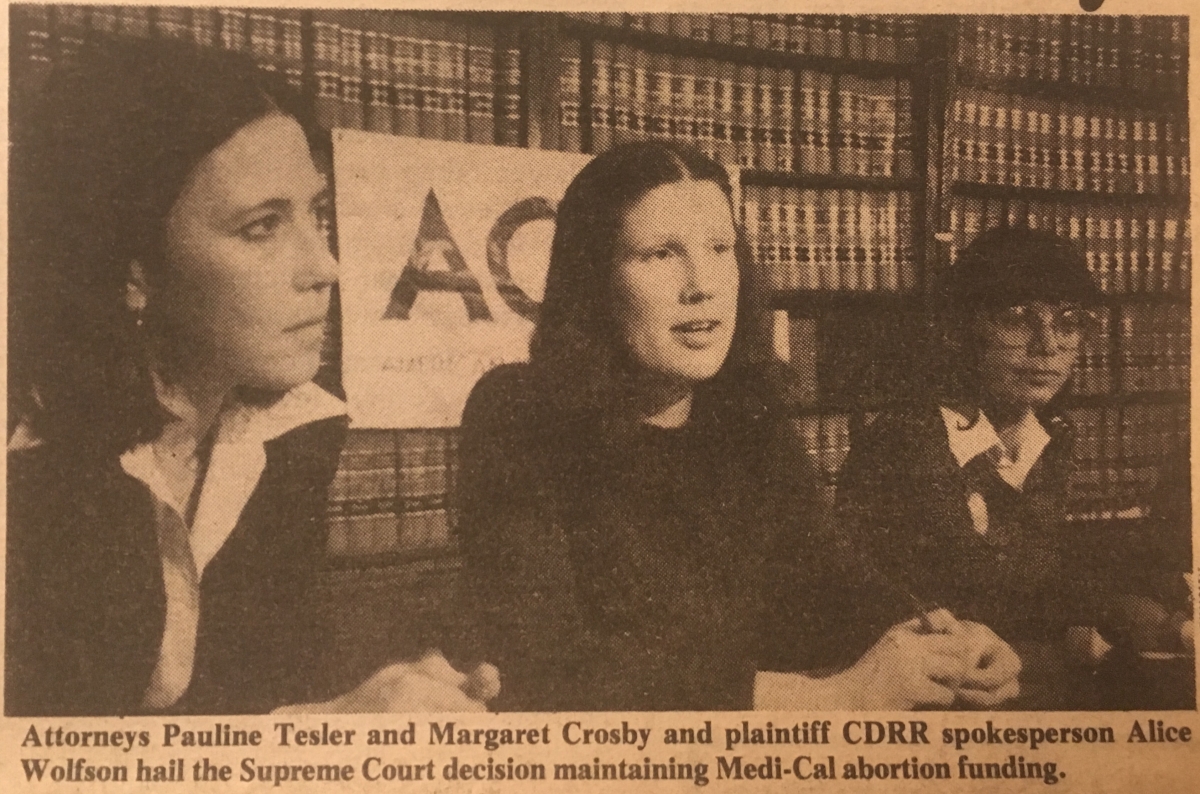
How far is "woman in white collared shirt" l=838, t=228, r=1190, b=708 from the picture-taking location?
5.09 ft

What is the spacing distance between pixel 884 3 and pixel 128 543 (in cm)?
123

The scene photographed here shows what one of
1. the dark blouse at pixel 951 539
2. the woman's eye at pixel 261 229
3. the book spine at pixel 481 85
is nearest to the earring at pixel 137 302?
the woman's eye at pixel 261 229

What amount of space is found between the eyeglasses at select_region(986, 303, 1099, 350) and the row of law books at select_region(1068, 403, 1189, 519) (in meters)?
0.11

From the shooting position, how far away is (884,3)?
1.62 metres

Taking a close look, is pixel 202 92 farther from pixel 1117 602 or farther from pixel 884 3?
pixel 1117 602

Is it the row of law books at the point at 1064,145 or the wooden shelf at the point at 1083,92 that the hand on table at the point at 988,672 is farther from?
the wooden shelf at the point at 1083,92

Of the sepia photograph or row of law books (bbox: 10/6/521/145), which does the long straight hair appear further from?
row of law books (bbox: 10/6/521/145)

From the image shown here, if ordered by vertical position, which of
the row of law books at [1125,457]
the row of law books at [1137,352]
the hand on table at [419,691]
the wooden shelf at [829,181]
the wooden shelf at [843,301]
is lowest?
the hand on table at [419,691]

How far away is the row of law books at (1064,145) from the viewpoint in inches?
63.4

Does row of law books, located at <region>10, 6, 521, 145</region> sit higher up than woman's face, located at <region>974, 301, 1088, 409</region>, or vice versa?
row of law books, located at <region>10, 6, 521, 145</region>

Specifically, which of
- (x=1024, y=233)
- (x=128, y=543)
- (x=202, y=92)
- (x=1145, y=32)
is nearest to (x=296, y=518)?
(x=128, y=543)

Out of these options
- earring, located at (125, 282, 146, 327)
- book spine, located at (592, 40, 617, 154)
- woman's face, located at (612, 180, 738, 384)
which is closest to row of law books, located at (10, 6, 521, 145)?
book spine, located at (592, 40, 617, 154)

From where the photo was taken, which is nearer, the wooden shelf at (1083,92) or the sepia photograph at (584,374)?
the sepia photograph at (584,374)

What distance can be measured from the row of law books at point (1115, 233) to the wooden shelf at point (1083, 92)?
14cm
